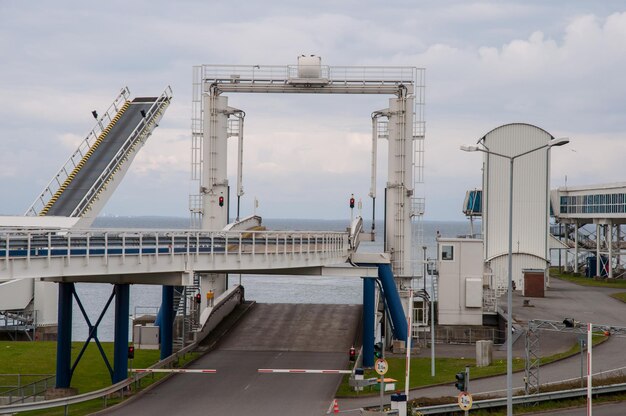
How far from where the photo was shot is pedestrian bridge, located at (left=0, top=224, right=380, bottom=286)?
3600cm

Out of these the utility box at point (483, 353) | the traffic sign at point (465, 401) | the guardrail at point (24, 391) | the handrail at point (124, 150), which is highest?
the handrail at point (124, 150)

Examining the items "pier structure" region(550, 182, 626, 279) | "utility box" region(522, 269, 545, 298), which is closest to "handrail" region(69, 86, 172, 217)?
"utility box" region(522, 269, 545, 298)

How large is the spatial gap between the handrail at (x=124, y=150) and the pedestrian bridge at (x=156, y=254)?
1587cm

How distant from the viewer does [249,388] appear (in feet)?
146

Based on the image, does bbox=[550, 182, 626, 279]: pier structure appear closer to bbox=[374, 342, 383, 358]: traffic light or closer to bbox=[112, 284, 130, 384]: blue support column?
bbox=[374, 342, 383, 358]: traffic light

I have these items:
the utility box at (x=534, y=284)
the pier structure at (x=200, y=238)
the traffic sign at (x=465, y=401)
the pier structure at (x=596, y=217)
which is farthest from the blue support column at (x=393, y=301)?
the pier structure at (x=596, y=217)

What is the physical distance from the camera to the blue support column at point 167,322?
175 ft

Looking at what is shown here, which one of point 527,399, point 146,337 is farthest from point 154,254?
point 146,337

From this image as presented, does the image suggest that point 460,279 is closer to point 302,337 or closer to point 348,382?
point 302,337

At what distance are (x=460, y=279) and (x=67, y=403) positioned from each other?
31.1m

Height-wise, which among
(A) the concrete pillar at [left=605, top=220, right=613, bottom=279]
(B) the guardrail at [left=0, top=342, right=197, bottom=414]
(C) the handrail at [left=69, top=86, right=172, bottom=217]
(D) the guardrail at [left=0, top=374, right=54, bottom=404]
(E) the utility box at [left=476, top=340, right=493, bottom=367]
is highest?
(C) the handrail at [left=69, top=86, right=172, bottom=217]

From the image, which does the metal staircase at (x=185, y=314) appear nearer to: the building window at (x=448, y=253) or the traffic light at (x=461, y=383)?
the building window at (x=448, y=253)

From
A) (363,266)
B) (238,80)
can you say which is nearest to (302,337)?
(363,266)

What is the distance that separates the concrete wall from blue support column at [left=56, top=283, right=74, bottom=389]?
26.5 meters
